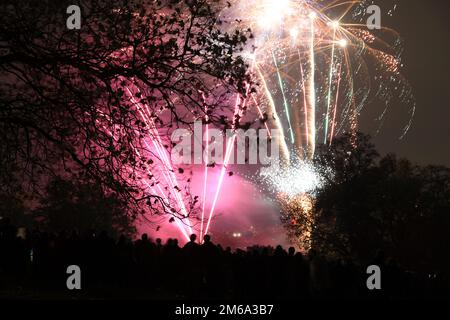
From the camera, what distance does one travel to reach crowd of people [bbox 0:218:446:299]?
63.5 ft

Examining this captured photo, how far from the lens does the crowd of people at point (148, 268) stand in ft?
63.5

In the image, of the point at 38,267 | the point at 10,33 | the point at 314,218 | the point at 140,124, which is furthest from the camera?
the point at 314,218

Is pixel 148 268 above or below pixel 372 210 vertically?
below

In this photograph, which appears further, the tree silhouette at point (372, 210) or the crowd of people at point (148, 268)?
the tree silhouette at point (372, 210)

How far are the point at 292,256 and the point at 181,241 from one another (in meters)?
69.4

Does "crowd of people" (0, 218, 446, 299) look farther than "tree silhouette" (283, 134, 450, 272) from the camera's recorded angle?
No

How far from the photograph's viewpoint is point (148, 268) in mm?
20562

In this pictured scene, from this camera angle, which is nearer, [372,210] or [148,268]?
[148,268]

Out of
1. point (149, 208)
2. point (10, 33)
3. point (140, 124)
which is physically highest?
point (10, 33)
